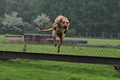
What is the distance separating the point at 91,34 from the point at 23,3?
30740mm

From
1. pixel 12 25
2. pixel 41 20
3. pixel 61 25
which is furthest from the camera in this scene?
pixel 41 20

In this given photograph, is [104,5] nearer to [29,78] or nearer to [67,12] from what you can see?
[67,12]

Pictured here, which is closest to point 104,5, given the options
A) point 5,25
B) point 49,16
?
point 49,16

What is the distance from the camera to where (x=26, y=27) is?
2352 inches

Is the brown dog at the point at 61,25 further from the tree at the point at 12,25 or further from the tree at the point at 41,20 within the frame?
the tree at the point at 41,20

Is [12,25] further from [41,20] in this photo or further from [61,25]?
[61,25]

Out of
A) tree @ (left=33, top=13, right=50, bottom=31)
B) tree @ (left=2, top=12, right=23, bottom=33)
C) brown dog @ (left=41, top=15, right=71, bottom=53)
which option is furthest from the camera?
tree @ (left=33, top=13, right=50, bottom=31)

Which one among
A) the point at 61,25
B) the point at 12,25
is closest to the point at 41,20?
the point at 12,25

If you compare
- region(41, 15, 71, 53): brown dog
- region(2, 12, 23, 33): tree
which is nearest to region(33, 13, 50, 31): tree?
region(2, 12, 23, 33): tree

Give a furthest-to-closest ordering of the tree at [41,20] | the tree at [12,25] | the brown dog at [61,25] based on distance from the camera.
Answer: the tree at [41,20] → the tree at [12,25] → the brown dog at [61,25]

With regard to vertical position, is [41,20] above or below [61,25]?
above

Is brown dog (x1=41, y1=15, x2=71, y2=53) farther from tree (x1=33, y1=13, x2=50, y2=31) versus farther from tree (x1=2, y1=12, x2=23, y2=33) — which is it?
tree (x1=33, y1=13, x2=50, y2=31)

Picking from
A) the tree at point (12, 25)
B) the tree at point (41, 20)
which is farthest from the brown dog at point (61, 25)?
the tree at point (41, 20)

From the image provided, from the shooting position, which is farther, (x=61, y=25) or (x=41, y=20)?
(x=41, y=20)
